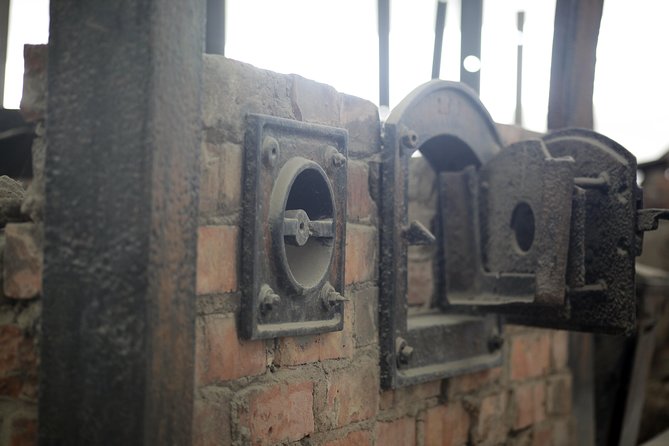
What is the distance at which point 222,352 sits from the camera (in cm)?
109

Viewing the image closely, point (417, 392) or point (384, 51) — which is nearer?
point (417, 392)

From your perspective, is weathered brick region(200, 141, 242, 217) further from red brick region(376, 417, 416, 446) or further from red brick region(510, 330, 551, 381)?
red brick region(510, 330, 551, 381)

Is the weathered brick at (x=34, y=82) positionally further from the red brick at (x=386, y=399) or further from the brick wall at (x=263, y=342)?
the red brick at (x=386, y=399)

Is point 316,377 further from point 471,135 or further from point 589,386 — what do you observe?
point 589,386

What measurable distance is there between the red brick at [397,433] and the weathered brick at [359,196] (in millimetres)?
426

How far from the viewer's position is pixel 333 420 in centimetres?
133

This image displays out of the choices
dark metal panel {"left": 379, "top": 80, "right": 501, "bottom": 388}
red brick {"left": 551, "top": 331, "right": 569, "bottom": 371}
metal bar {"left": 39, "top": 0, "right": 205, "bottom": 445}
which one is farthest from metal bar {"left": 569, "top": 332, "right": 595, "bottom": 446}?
metal bar {"left": 39, "top": 0, "right": 205, "bottom": 445}

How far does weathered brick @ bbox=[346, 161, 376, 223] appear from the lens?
140cm

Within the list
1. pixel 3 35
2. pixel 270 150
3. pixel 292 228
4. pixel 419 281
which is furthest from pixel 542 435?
pixel 3 35

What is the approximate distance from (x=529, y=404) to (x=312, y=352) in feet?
3.26

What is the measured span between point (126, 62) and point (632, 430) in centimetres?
244

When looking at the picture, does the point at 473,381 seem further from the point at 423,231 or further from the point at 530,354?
the point at 423,231

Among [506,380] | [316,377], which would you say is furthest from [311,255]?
[506,380]

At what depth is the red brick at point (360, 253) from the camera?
4.53ft
